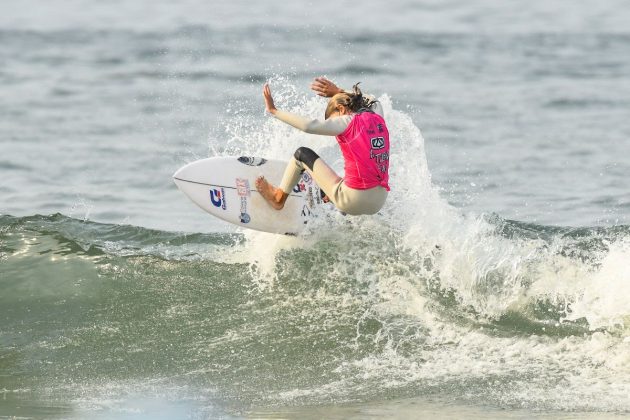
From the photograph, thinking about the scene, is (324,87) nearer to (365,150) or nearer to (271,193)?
(365,150)

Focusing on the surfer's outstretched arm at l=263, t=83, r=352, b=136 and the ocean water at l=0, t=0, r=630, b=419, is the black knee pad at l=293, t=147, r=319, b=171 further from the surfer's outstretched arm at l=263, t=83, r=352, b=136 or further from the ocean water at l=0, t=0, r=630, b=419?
the ocean water at l=0, t=0, r=630, b=419

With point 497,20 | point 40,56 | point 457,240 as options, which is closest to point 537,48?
point 497,20

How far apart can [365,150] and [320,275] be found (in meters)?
1.64

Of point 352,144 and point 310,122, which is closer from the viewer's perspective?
point 310,122

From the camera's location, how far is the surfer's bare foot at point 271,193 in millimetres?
10781

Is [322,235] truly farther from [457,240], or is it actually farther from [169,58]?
[169,58]

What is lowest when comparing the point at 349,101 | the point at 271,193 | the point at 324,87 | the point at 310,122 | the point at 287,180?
the point at 271,193

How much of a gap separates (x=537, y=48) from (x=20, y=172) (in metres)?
13.7

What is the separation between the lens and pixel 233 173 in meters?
11.0

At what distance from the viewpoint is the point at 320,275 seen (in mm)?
10750

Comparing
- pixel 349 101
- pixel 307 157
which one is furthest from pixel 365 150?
pixel 307 157

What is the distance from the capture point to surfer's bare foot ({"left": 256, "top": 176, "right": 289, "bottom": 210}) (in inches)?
424

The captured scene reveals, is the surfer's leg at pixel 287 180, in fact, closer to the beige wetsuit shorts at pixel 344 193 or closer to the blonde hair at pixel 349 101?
the beige wetsuit shorts at pixel 344 193

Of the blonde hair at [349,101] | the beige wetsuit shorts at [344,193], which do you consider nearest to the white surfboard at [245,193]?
the beige wetsuit shorts at [344,193]
